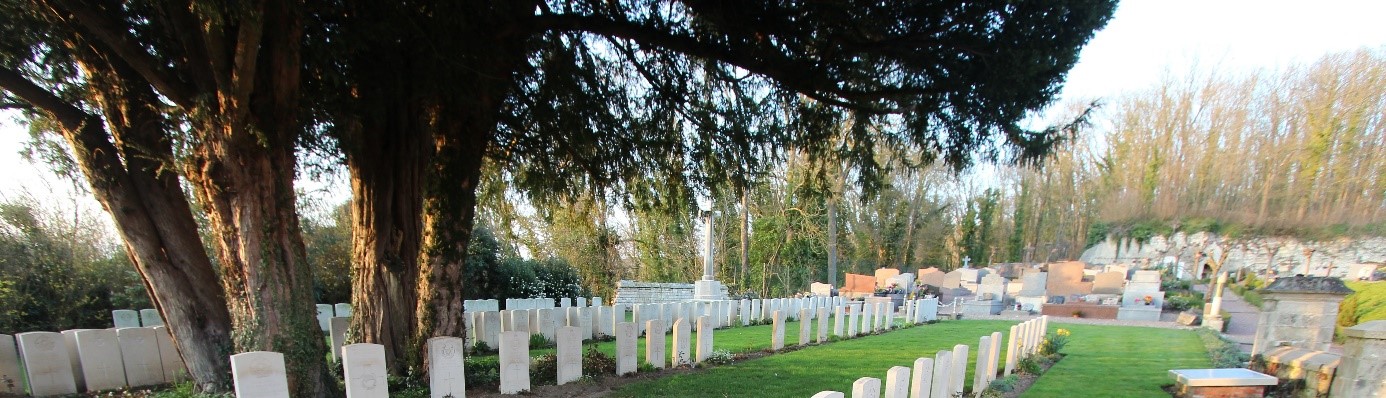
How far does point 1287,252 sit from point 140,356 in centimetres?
3576

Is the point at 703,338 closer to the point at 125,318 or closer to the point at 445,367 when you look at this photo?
the point at 445,367

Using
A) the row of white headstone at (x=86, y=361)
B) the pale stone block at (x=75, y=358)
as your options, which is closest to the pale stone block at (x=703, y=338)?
the row of white headstone at (x=86, y=361)

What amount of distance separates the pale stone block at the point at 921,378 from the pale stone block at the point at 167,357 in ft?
21.2

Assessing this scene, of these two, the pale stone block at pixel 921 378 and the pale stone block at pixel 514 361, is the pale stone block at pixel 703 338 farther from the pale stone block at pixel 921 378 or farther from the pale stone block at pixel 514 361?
the pale stone block at pixel 921 378

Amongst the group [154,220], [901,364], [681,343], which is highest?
[154,220]

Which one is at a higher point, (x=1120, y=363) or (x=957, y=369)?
(x=957, y=369)

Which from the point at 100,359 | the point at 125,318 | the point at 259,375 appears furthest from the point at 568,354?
the point at 125,318

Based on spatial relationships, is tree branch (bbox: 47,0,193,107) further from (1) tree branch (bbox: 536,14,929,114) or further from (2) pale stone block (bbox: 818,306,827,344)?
(2) pale stone block (bbox: 818,306,827,344)

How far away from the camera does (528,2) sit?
482cm

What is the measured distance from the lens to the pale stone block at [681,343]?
6.54 m

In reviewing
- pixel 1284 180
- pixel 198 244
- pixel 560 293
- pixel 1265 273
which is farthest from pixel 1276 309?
pixel 1284 180

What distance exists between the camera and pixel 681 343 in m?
6.59

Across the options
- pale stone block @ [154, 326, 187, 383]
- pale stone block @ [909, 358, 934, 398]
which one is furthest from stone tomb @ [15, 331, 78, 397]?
pale stone block @ [909, 358, 934, 398]

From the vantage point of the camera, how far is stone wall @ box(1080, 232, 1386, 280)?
21.2 m
